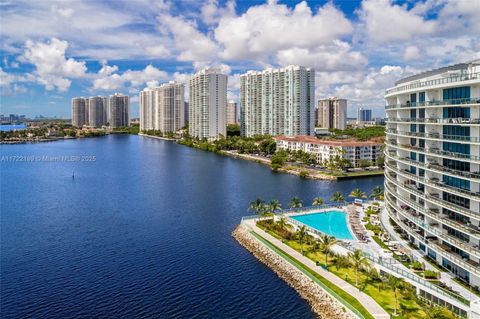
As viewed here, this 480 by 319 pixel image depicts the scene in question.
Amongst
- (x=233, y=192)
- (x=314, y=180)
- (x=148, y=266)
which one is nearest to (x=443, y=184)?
(x=148, y=266)

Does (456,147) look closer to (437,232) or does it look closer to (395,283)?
(437,232)

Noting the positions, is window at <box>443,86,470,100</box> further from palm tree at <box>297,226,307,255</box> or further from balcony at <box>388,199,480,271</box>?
palm tree at <box>297,226,307,255</box>

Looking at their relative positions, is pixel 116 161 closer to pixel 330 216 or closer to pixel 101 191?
pixel 101 191

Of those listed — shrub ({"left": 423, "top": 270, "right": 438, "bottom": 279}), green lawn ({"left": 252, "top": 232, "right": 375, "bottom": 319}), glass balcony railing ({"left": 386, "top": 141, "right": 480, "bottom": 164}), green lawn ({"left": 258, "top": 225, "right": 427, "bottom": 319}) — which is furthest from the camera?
shrub ({"left": 423, "top": 270, "right": 438, "bottom": 279})

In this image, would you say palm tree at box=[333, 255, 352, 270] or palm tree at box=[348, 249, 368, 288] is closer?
palm tree at box=[348, 249, 368, 288]

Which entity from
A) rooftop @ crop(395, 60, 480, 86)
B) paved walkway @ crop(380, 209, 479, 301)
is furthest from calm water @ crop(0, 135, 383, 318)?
rooftop @ crop(395, 60, 480, 86)

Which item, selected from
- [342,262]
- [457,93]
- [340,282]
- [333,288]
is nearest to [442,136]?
[457,93]
